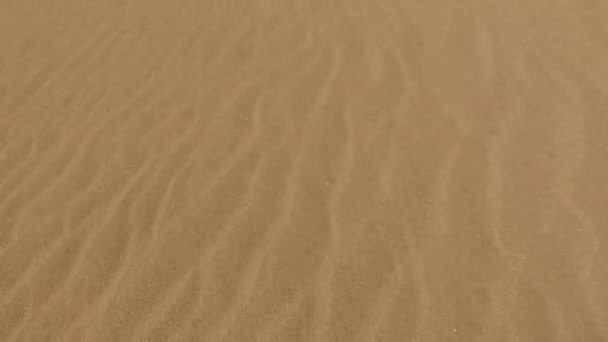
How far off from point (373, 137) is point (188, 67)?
5.33 feet

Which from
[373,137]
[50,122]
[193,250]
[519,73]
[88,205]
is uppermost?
[50,122]

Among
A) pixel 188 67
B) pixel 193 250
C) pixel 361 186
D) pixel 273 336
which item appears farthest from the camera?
pixel 188 67

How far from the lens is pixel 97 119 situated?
13.7 feet

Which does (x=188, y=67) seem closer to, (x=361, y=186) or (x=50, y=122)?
(x=50, y=122)

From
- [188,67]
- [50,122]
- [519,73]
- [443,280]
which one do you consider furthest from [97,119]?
[519,73]

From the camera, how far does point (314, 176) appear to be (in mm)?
3539

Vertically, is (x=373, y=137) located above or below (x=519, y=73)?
above

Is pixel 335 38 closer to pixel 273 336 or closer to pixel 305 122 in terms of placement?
pixel 305 122

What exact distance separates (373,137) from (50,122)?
2.16 meters

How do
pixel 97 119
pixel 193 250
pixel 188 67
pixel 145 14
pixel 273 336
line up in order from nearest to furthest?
pixel 273 336 < pixel 193 250 < pixel 97 119 < pixel 188 67 < pixel 145 14

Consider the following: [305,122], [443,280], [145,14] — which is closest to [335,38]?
[305,122]

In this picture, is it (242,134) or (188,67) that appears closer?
(242,134)

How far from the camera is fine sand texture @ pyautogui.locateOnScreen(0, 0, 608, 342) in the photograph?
9.41 feet

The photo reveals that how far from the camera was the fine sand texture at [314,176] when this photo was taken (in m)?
2.87
